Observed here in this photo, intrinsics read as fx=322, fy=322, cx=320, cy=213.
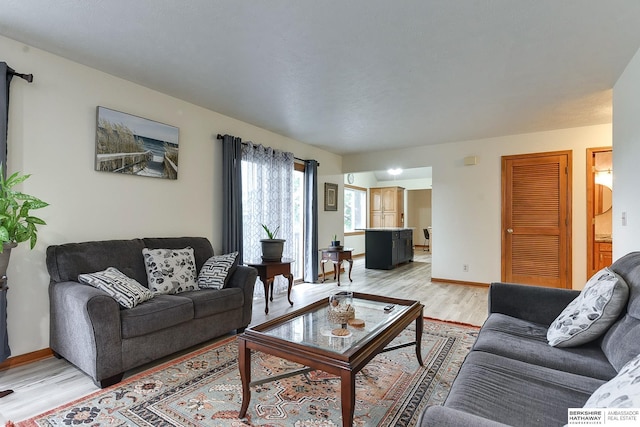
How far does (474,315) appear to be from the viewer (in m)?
3.62

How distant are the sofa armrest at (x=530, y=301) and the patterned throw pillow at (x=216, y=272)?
2.25 m

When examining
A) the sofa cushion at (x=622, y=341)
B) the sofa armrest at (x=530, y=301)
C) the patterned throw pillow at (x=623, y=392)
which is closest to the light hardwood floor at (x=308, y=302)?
the sofa armrest at (x=530, y=301)

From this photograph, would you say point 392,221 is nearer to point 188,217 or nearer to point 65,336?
point 188,217

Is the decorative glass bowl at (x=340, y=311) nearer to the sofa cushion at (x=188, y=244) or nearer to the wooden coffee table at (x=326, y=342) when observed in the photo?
the wooden coffee table at (x=326, y=342)

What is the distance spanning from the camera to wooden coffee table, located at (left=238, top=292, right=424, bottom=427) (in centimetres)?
148

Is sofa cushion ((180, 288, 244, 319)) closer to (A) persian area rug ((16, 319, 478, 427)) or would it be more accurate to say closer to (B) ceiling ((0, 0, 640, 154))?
(A) persian area rug ((16, 319, 478, 427))

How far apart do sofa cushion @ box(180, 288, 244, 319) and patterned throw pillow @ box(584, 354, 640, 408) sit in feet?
8.02

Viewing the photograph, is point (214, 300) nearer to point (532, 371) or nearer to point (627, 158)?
point (532, 371)

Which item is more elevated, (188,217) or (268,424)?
(188,217)

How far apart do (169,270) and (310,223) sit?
9.34 ft

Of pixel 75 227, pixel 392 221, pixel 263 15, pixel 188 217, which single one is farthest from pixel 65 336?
pixel 392 221

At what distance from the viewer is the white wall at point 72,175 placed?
2406 millimetres

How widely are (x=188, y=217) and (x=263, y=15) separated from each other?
2315 mm

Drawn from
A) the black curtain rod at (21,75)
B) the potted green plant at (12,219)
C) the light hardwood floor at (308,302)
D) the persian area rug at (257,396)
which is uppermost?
the black curtain rod at (21,75)
